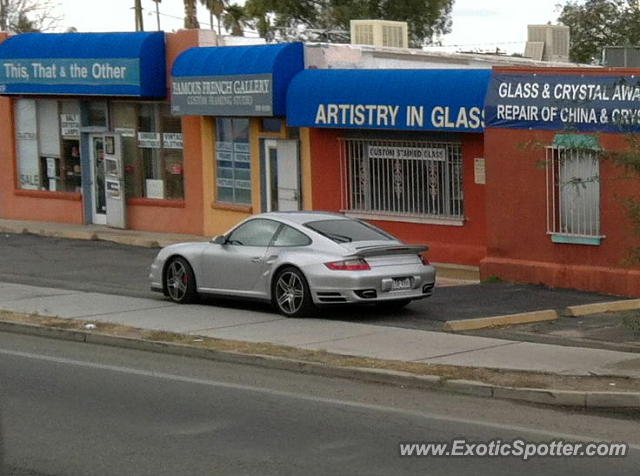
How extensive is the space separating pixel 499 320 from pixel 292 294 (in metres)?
2.71

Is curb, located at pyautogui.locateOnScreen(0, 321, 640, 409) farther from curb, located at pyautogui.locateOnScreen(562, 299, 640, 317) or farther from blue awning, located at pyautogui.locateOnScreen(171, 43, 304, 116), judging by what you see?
blue awning, located at pyautogui.locateOnScreen(171, 43, 304, 116)

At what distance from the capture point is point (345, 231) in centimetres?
1719

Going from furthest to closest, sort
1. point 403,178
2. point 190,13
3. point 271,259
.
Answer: point 190,13, point 403,178, point 271,259

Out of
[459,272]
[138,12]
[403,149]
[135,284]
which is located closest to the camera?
[135,284]

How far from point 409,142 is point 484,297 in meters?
4.90

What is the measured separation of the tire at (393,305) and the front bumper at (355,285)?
1.12 feet

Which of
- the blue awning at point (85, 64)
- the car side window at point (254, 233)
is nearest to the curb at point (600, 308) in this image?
the car side window at point (254, 233)

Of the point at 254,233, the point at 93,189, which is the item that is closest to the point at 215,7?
the point at 93,189

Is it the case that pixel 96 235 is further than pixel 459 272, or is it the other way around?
pixel 96 235

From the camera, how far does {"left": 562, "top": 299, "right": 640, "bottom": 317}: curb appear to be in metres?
17.0

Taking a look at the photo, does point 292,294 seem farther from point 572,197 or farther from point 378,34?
point 378,34

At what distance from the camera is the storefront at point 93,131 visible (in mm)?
27953

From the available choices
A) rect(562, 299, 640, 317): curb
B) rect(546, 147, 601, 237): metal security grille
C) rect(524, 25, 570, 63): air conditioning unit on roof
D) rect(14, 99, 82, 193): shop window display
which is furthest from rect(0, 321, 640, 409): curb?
rect(524, 25, 570, 63): air conditioning unit on roof

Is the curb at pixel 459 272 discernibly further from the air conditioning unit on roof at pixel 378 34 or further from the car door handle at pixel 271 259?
the air conditioning unit on roof at pixel 378 34
